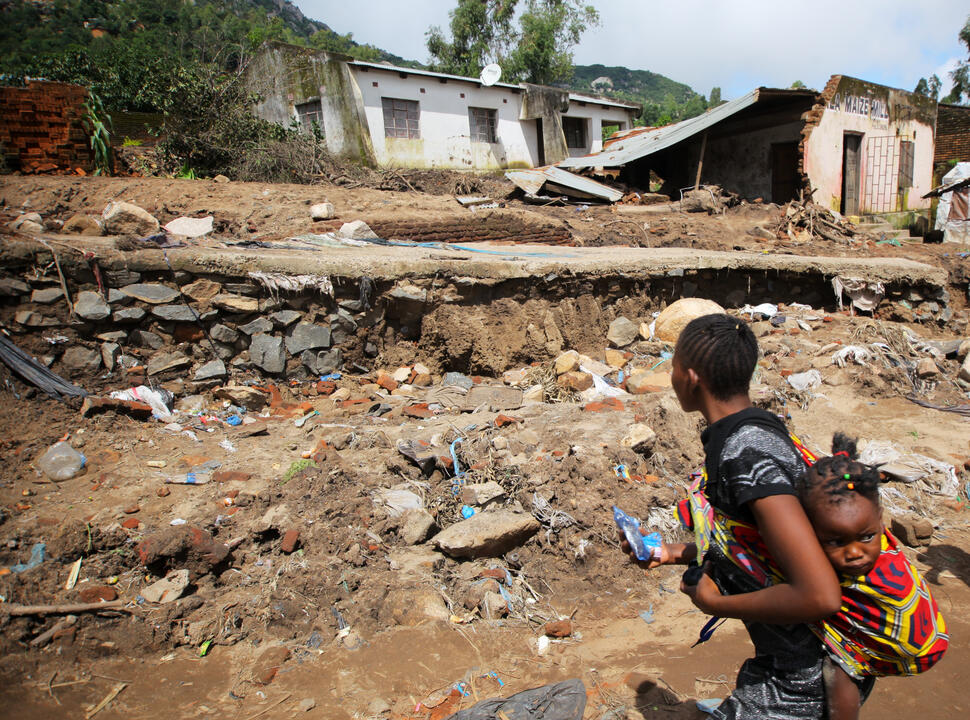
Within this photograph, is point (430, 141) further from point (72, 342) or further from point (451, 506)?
point (451, 506)

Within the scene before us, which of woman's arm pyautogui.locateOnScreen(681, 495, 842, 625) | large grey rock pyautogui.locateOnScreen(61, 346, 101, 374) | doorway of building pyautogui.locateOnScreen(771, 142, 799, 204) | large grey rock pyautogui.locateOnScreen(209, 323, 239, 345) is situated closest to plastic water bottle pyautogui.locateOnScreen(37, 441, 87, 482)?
large grey rock pyautogui.locateOnScreen(61, 346, 101, 374)

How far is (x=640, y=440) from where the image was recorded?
393 centimetres

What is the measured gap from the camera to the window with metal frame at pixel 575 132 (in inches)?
801

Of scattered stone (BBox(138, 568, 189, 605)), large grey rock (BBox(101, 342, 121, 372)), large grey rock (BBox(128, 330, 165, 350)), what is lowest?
scattered stone (BBox(138, 568, 189, 605))

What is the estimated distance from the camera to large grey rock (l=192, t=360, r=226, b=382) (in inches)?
180

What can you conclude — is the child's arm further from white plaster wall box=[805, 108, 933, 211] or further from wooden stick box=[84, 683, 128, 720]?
white plaster wall box=[805, 108, 933, 211]

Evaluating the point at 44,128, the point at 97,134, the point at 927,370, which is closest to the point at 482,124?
the point at 97,134

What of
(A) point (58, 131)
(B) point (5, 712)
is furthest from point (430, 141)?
(B) point (5, 712)

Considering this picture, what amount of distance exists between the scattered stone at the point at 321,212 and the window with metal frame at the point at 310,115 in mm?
7350

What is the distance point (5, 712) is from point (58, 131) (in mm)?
8285

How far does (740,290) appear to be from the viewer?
7.01 meters

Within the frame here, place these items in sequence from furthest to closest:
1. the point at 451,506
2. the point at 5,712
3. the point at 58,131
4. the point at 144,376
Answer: the point at 58,131 < the point at 144,376 < the point at 451,506 < the point at 5,712

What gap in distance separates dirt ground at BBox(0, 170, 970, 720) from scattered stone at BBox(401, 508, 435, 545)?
0.08ft

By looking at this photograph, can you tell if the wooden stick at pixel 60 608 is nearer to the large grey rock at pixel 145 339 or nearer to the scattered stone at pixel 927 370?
the large grey rock at pixel 145 339
